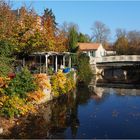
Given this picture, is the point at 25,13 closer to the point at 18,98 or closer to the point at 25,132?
the point at 18,98

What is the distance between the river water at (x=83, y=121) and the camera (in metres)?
17.4

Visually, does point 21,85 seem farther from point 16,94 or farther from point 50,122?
point 50,122

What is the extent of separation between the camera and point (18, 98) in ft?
66.6

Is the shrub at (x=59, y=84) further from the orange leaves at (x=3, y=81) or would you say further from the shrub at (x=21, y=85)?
the orange leaves at (x=3, y=81)

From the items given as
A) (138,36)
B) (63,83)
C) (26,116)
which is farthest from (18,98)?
(138,36)

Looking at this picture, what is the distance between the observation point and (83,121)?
20.6 metres

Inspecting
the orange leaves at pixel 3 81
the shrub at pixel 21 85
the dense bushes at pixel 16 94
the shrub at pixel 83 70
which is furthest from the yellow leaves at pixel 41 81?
the shrub at pixel 83 70

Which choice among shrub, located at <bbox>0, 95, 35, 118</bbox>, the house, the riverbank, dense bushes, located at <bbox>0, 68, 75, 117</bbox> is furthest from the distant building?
shrub, located at <bbox>0, 95, 35, 118</bbox>

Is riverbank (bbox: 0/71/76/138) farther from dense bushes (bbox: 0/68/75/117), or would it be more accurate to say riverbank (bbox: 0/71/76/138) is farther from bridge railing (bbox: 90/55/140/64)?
bridge railing (bbox: 90/55/140/64)

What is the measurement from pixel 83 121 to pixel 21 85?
4171 millimetres

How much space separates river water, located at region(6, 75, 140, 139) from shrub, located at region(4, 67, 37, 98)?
5.35 feet

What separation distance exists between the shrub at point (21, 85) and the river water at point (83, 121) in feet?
5.35

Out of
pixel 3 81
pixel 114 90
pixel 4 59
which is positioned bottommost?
pixel 114 90

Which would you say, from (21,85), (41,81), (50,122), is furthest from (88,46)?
(50,122)
